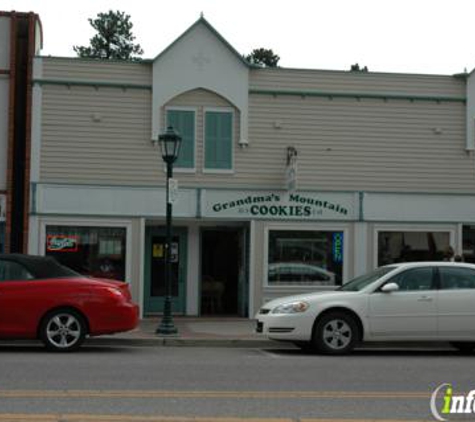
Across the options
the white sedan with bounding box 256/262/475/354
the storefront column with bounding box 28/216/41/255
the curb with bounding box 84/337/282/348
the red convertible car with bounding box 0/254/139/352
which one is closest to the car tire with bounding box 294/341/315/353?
the white sedan with bounding box 256/262/475/354

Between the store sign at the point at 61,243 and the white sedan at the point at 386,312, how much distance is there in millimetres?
6152

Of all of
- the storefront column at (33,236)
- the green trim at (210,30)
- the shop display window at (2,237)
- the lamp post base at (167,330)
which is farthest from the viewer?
the green trim at (210,30)

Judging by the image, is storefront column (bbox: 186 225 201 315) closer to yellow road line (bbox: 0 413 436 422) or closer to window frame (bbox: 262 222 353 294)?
window frame (bbox: 262 222 353 294)

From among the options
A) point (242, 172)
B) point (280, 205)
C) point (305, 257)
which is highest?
point (242, 172)

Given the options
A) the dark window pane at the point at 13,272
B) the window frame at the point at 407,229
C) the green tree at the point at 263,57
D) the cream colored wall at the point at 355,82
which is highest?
the green tree at the point at 263,57

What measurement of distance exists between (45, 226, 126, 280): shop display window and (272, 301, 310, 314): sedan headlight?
607 centimetres

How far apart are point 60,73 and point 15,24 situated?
4.55 ft

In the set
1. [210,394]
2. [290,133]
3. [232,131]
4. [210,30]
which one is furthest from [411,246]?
[210,394]

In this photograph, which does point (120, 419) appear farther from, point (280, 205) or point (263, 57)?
point (263, 57)

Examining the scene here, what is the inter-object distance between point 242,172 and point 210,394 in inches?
405

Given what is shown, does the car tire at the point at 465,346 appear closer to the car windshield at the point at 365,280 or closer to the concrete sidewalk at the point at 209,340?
the concrete sidewalk at the point at 209,340

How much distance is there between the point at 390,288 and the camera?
516 inches

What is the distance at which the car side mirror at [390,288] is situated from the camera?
1312 centimetres

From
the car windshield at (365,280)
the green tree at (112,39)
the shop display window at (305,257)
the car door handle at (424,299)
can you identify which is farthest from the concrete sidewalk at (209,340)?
the green tree at (112,39)
